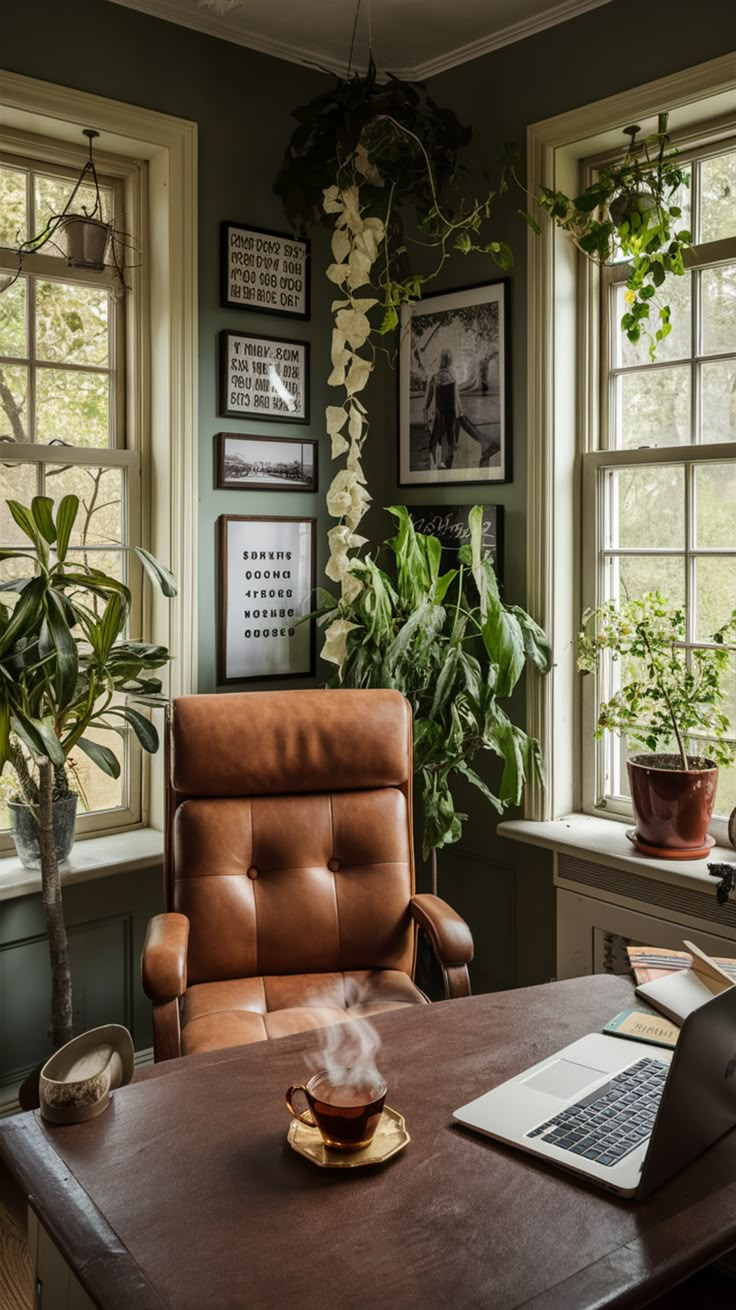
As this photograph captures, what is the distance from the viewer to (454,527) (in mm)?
3277

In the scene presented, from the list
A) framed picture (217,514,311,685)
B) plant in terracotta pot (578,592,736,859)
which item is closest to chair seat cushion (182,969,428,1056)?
plant in terracotta pot (578,592,736,859)

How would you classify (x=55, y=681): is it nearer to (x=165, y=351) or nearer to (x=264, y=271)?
(x=165, y=351)

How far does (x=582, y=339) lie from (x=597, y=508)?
0.47m

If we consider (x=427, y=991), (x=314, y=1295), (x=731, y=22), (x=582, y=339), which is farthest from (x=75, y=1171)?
(x=731, y=22)

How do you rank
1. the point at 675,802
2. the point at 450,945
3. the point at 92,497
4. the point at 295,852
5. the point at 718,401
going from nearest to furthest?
1. the point at 450,945
2. the point at 295,852
3. the point at 675,802
4. the point at 718,401
5. the point at 92,497

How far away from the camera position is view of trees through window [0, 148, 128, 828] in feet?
9.30

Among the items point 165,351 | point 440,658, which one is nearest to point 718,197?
point 440,658

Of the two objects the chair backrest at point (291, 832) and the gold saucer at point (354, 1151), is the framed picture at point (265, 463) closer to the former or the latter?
the chair backrest at point (291, 832)

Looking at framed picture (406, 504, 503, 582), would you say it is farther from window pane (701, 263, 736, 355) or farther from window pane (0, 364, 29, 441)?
window pane (0, 364, 29, 441)

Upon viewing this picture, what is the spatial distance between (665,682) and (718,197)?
1.24m

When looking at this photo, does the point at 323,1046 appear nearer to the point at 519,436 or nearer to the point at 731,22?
the point at 519,436

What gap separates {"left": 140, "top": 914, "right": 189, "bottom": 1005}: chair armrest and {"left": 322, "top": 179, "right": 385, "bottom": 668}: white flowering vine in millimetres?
1014

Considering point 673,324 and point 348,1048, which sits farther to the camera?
point 673,324

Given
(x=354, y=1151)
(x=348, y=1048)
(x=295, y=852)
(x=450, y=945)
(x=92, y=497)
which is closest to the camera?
(x=354, y=1151)
